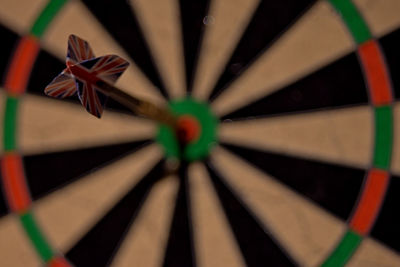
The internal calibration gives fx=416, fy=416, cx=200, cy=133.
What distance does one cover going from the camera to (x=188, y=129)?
801 mm

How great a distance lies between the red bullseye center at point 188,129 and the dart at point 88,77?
185mm

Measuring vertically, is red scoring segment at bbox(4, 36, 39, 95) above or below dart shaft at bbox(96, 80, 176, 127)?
above

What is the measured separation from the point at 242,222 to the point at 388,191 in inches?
10.3

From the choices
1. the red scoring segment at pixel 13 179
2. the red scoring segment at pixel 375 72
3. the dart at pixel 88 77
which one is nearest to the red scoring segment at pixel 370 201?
the red scoring segment at pixel 375 72

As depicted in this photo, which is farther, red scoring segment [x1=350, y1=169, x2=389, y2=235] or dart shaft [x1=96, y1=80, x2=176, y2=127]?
red scoring segment [x1=350, y1=169, x2=389, y2=235]

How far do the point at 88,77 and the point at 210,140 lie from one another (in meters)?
0.30

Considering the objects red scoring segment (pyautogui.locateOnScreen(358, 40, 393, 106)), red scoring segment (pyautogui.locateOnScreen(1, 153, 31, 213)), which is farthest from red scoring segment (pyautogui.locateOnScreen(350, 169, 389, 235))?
red scoring segment (pyautogui.locateOnScreen(1, 153, 31, 213))

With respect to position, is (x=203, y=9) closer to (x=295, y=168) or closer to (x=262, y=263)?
(x=295, y=168)

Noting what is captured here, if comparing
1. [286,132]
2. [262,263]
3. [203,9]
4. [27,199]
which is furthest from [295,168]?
[27,199]

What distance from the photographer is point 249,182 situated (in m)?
0.78

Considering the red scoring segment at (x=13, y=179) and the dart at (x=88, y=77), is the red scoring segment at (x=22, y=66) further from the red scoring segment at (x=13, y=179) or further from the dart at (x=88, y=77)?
the dart at (x=88, y=77)

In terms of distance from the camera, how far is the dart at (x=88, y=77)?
565mm

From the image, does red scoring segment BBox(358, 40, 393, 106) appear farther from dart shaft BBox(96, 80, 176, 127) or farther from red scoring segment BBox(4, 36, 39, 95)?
red scoring segment BBox(4, 36, 39, 95)

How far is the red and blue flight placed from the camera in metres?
0.56
